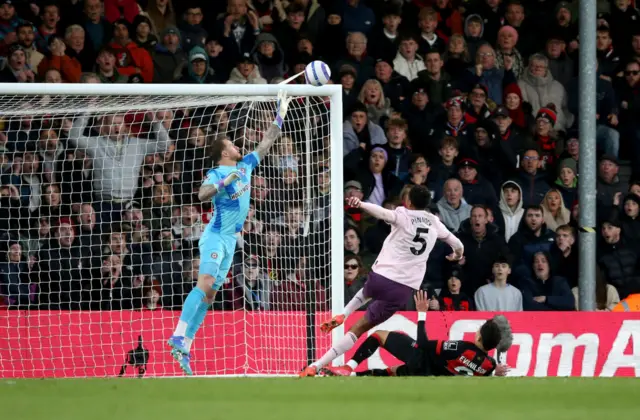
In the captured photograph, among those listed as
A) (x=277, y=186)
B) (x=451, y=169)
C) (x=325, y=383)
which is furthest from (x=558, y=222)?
(x=325, y=383)

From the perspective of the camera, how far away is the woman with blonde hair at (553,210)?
537 inches

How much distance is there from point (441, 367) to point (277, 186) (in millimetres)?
3261

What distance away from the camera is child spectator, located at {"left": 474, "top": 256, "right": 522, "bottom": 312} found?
41.2 ft

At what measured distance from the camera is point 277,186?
39.8ft

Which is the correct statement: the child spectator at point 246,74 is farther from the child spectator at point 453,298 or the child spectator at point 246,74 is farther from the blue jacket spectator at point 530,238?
the blue jacket spectator at point 530,238

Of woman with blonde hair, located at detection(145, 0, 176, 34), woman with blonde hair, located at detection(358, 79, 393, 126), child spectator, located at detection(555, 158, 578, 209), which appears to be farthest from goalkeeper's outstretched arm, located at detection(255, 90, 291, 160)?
child spectator, located at detection(555, 158, 578, 209)

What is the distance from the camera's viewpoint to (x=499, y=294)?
12594mm

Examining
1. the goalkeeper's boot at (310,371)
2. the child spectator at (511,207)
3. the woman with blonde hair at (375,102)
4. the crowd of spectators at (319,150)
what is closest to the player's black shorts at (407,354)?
the goalkeeper's boot at (310,371)

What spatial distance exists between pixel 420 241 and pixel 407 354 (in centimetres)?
99

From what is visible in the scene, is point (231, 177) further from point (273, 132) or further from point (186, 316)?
point (186, 316)

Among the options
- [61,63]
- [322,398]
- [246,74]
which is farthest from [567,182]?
[322,398]

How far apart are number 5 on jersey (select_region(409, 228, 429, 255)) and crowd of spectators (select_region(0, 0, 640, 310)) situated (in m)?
1.22

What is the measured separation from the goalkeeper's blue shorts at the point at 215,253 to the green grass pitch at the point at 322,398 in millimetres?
2123

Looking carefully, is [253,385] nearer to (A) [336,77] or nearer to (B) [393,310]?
(B) [393,310]
